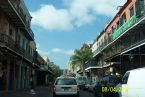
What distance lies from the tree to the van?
72.1 meters

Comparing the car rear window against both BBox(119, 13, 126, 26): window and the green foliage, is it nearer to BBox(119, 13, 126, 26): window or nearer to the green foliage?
BBox(119, 13, 126, 26): window

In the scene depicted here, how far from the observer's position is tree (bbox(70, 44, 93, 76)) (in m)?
91.4

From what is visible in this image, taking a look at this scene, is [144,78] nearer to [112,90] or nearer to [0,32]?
[112,90]

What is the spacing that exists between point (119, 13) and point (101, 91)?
21.8 m

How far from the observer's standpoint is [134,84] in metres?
15.6

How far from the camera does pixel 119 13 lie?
45.8 meters

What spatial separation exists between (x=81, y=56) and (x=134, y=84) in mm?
79073

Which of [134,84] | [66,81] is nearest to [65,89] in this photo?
[66,81]

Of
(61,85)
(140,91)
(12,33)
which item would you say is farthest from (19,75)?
(140,91)

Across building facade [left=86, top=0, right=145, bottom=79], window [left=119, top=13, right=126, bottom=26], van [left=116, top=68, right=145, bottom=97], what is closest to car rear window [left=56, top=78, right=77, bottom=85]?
van [left=116, top=68, right=145, bottom=97]
